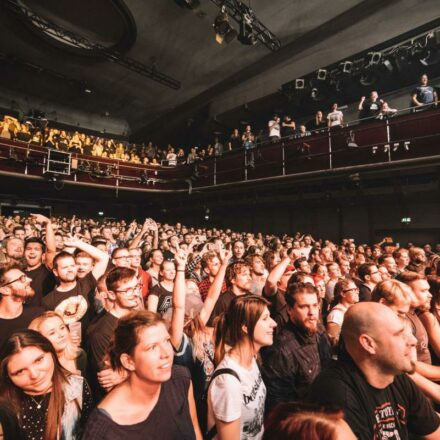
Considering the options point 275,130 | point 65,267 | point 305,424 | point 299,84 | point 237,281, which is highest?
point 299,84

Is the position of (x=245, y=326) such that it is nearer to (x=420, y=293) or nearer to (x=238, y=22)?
(x=420, y=293)

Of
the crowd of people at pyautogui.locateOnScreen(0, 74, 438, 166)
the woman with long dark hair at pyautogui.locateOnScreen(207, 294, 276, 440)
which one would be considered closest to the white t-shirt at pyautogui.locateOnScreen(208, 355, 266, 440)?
the woman with long dark hair at pyautogui.locateOnScreen(207, 294, 276, 440)

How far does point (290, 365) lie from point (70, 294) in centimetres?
195

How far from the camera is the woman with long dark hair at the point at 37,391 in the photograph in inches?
51.6

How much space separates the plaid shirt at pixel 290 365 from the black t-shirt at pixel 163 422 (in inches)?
25.6

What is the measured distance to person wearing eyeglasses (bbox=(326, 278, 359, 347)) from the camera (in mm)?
2672

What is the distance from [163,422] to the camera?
129 centimetres

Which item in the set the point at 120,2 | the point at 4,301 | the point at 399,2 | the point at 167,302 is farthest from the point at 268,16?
the point at 4,301

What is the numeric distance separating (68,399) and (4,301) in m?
1.15

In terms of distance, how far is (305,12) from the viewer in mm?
10555

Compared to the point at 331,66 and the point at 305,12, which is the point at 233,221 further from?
the point at 305,12

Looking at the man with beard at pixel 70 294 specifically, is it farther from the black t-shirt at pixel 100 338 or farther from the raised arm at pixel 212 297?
the raised arm at pixel 212 297

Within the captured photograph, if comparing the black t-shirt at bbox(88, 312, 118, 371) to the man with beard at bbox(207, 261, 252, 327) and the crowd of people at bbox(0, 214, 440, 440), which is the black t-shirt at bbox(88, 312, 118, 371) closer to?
the crowd of people at bbox(0, 214, 440, 440)

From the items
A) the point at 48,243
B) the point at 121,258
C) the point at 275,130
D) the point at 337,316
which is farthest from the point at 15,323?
the point at 275,130
